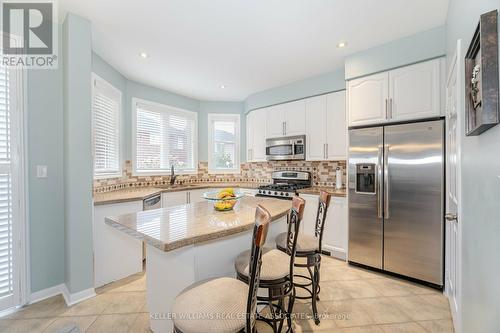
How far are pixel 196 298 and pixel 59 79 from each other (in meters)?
2.50

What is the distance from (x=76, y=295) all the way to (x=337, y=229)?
3.05 metres

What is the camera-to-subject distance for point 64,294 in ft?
7.10

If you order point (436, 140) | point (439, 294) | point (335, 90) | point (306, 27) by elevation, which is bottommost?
point (439, 294)

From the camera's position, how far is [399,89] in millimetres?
2549

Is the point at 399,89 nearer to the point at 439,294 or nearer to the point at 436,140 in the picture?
the point at 436,140

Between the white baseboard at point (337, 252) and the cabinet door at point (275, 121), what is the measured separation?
6.67 ft

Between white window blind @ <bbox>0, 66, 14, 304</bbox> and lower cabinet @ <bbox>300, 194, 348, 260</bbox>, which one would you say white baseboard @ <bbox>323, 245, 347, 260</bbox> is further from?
white window blind @ <bbox>0, 66, 14, 304</bbox>

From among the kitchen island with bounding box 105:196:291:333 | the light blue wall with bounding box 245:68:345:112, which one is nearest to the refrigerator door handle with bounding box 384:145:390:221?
the light blue wall with bounding box 245:68:345:112

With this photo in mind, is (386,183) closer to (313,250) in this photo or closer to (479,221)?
(313,250)

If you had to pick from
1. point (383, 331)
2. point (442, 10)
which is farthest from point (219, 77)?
point (383, 331)

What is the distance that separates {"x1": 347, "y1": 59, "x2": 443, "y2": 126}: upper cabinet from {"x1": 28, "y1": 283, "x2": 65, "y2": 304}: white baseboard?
3769mm

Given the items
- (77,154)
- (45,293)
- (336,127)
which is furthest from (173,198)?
(336,127)

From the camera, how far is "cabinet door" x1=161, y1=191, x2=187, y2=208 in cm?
349

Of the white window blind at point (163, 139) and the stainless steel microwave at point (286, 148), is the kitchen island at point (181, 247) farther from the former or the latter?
the white window blind at point (163, 139)
